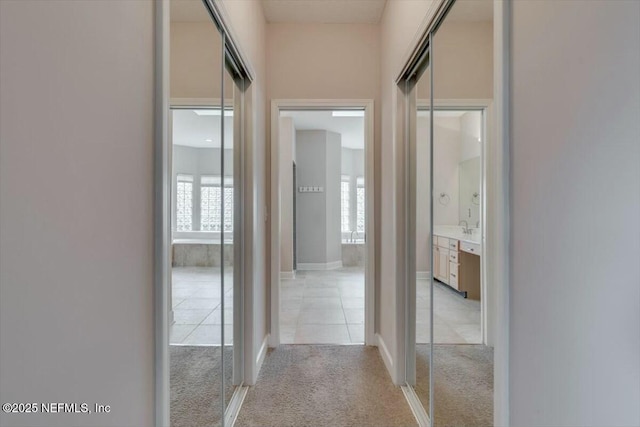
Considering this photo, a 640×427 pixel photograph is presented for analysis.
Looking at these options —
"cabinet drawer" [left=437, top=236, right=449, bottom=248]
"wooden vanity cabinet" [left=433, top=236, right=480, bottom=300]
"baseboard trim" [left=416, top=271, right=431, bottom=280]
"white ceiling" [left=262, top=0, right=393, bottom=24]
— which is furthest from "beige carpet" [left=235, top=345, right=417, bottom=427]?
"white ceiling" [left=262, top=0, right=393, bottom=24]

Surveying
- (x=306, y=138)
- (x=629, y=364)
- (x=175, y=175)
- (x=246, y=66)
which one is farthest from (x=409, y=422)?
(x=306, y=138)

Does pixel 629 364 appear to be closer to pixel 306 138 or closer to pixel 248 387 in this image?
pixel 248 387

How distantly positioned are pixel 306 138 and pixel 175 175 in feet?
19.2

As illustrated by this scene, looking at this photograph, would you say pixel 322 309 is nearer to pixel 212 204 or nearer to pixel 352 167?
pixel 212 204

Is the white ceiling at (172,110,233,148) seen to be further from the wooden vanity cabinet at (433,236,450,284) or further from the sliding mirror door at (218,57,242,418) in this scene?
the wooden vanity cabinet at (433,236,450,284)

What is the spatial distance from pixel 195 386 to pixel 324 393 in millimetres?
1081

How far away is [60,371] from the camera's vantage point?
57 cm

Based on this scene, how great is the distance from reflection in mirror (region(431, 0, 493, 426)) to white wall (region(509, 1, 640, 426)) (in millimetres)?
317

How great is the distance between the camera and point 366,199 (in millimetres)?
2910

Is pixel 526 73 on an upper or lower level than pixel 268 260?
upper

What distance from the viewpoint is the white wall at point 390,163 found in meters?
2.10

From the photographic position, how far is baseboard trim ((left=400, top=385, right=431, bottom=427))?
1.83 meters

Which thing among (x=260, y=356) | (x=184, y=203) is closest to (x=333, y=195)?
(x=260, y=356)

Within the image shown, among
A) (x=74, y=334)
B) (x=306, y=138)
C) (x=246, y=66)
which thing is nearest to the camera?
(x=74, y=334)
